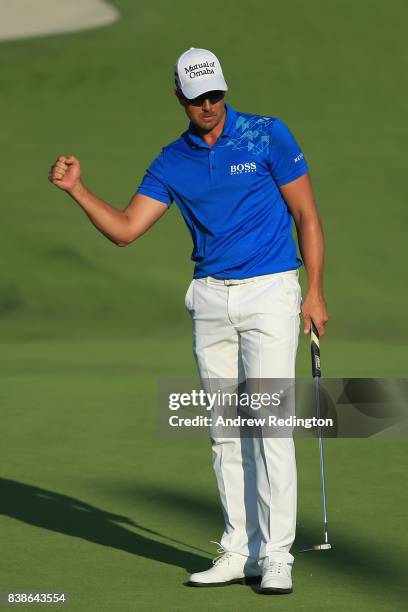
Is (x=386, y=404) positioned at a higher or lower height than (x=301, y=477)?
higher

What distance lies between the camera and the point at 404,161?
21797 millimetres

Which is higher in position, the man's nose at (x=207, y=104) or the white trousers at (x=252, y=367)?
the man's nose at (x=207, y=104)

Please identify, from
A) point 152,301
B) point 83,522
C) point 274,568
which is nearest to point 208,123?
point 274,568

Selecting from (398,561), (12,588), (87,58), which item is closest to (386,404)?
(398,561)

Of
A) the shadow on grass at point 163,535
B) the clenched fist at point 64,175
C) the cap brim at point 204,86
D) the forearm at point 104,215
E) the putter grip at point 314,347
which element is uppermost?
the cap brim at point 204,86

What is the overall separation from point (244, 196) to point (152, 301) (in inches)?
465

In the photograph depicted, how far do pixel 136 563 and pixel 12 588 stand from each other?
65cm

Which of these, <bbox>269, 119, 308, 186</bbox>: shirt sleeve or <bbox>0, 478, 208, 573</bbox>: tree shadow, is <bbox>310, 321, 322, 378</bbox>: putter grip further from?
<bbox>0, 478, 208, 573</bbox>: tree shadow

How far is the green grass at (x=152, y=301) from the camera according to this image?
21.2 ft

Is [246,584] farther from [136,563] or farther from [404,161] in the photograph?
[404,161]

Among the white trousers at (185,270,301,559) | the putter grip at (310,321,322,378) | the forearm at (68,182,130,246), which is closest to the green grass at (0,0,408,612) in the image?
the white trousers at (185,270,301,559)

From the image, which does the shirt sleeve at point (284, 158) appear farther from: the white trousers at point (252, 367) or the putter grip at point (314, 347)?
the putter grip at point (314, 347)

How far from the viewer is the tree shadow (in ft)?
21.4

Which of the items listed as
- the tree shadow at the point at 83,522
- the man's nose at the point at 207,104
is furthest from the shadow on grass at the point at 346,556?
the man's nose at the point at 207,104
